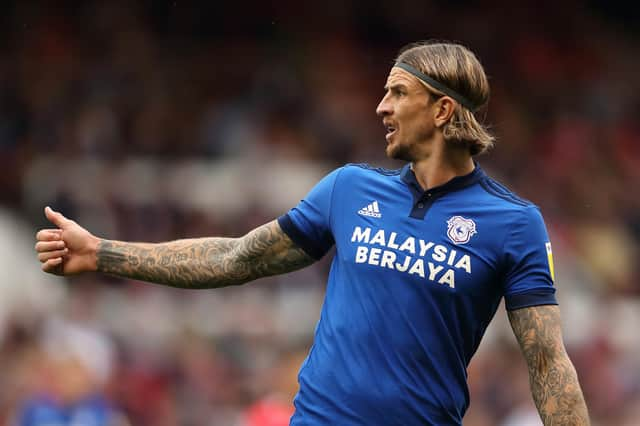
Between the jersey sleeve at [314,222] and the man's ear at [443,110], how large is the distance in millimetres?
415

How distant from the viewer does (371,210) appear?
15.3ft

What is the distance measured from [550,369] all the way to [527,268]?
0.35 metres

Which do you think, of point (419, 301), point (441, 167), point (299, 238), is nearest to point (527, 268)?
point (419, 301)

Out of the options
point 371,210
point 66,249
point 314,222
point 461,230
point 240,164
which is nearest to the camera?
point 461,230

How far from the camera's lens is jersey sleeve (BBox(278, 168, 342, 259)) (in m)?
4.78

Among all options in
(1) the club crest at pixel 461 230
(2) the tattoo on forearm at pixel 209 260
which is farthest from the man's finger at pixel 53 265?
(1) the club crest at pixel 461 230

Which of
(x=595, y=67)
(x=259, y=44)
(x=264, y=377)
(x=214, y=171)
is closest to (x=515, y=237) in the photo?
(x=264, y=377)

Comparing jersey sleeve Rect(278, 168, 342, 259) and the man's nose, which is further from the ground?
the man's nose

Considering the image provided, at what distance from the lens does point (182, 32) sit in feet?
46.0

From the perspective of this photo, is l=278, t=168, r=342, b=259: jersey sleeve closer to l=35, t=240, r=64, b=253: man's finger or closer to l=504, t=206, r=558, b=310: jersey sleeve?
l=504, t=206, r=558, b=310: jersey sleeve

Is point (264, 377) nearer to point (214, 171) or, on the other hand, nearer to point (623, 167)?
point (214, 171)

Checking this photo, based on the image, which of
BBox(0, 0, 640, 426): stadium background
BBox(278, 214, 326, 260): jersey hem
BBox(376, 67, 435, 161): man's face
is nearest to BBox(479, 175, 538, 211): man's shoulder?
BBox(376, 67, 435, 161): man's face

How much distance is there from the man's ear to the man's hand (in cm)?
138

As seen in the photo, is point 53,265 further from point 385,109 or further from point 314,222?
point 385,109
